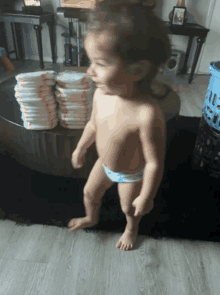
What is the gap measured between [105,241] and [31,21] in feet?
7.73

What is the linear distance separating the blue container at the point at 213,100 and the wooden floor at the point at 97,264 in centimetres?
56

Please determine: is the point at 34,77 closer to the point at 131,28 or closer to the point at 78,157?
the point at 78,157

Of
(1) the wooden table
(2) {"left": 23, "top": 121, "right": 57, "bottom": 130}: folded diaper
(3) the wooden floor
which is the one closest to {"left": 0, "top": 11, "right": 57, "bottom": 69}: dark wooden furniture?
(1) the wooden table

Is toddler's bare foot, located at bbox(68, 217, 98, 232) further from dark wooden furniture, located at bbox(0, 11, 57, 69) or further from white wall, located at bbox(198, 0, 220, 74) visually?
white wall, located at bbox(198, 0, 220, 74)

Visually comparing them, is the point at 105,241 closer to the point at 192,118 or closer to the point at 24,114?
the point at 24,114

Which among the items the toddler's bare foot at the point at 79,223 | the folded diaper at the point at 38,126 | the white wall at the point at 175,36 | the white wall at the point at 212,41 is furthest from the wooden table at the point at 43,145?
the white wall at the point at 212,41

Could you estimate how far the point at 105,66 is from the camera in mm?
383

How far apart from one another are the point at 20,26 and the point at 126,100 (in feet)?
9.55

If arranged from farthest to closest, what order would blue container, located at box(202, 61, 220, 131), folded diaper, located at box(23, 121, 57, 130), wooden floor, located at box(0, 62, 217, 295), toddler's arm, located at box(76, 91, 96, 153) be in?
blue container, located at box(202, 61, 220, 131)
folded diaper, located at box(23, 121, 57, 130)
wooden floor, located at box(0, 62, 217, 295)
toddler's arm, located at box(76, 91, 96, 153)

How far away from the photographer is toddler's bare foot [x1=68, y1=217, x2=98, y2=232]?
824 millimetres

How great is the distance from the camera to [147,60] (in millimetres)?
372

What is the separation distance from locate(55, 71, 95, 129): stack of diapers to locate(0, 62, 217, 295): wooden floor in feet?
1.46

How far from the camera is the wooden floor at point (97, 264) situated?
2.39 feet

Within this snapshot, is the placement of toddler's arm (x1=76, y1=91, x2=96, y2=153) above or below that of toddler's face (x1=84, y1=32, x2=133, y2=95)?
below
